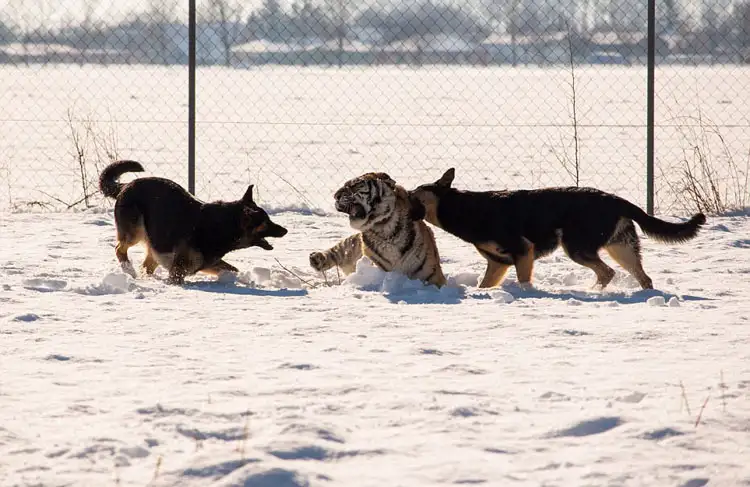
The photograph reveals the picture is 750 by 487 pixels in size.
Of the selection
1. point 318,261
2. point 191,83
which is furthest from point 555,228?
point 191,83

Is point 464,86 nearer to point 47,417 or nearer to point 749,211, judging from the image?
point 749,211

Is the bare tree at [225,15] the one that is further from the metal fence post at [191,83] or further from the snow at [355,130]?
the metal fence post at [191,83]

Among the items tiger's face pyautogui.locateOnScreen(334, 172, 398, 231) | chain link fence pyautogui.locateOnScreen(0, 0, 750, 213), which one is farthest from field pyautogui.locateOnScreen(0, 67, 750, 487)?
chain link fence pyautogui.locateOnScreen(0, 0, 750, 213)

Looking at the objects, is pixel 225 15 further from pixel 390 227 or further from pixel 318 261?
pixel 390 227

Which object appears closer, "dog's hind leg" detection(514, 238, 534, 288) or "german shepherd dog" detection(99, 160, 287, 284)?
"dog's hind leg" detection(514, 238, 534, 288)

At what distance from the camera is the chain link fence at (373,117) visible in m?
13.2

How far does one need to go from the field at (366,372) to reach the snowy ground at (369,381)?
0.04 feet

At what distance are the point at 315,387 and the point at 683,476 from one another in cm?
158

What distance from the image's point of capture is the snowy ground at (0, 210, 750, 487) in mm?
3469

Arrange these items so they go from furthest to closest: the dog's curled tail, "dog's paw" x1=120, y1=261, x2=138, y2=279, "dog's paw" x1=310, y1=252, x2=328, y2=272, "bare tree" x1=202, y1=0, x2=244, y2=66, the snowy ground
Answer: "bare tree" x1=202, y1=0, x2=244, y2=66, the dog's curled tail, "dog's paw" x1=310, y1=252, x2=328, y2=272, "dog's paw" x1=120, y1=261, x2=138, y2=279, the snowy ground

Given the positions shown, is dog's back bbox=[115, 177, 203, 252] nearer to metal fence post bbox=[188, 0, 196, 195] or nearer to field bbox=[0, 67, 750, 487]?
field bbox=[0, 67, 750, 487]

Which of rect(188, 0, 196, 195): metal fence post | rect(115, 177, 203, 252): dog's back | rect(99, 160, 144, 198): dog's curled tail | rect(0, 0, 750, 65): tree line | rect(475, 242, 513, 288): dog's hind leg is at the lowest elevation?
rect(475, 242, 513, 288): dog's hind leg

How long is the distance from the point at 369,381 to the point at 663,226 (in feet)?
10.7

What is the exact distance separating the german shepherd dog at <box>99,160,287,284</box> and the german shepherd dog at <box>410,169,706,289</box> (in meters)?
1.39
